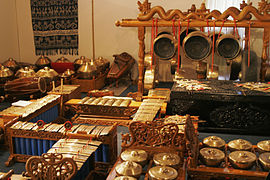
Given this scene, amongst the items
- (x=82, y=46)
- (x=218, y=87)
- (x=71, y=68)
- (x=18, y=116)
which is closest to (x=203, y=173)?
(x=218, y=87)

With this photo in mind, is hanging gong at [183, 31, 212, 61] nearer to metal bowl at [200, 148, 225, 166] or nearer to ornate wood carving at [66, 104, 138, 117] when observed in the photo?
ornate wood carving at [66, 104, 138, 117]

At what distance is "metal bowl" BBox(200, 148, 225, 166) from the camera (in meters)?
2.87

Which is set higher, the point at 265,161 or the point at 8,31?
the point at 8,31

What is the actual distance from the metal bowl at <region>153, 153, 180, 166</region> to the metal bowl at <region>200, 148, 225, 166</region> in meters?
0.26

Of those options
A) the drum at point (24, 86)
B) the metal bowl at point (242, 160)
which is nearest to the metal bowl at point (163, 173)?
the metal bowl at point (242, 160)

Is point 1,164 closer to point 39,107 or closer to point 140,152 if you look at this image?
point 39,107

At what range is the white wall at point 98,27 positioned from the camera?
867 cm

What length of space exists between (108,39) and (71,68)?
146 cm

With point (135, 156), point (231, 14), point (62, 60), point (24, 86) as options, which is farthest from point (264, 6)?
point (62, 60)

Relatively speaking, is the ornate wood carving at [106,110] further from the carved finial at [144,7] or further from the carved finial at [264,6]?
the carved finial at [264,6]

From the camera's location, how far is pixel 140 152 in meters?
3.06

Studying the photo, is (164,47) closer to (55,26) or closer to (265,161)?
(265,161)

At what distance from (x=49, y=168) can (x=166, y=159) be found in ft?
3.61

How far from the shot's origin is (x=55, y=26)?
910 cm
